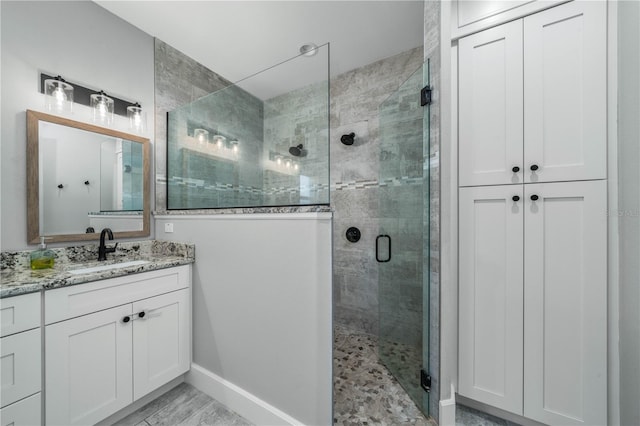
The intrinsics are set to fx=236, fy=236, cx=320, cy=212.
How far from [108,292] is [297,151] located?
1.38 m

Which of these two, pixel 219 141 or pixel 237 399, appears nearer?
pixel 237 399

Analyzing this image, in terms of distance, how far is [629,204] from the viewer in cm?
105

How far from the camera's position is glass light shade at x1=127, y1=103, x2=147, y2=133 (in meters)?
1.85

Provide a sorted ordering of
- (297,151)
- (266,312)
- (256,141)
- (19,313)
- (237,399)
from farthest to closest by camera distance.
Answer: (256,141)
(297,151)
(237,399)
(266,312)
(19,313)

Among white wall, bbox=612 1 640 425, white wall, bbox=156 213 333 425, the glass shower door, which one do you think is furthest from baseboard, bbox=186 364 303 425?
white wall, bbox=612 1 640 425

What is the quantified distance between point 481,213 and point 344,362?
1.51 m

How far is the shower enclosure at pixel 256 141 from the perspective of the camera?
160 cm

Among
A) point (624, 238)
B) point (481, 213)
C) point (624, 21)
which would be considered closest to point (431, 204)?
point (481, 213)

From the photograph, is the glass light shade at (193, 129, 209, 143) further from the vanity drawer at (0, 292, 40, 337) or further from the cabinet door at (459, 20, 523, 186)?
the cabinet door at (459, 20, 523, 186)

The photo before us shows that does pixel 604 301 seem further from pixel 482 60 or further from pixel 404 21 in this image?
pixel 404 21

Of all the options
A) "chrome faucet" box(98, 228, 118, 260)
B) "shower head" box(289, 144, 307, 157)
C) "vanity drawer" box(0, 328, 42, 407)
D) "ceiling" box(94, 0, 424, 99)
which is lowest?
"vanity drawer" box(0, 328, 42, 407)

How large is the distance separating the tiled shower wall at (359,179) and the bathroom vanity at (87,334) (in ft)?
4.62

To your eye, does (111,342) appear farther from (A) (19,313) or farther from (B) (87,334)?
(A) (19,313)

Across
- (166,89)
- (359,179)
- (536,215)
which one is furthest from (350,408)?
(166,89)
